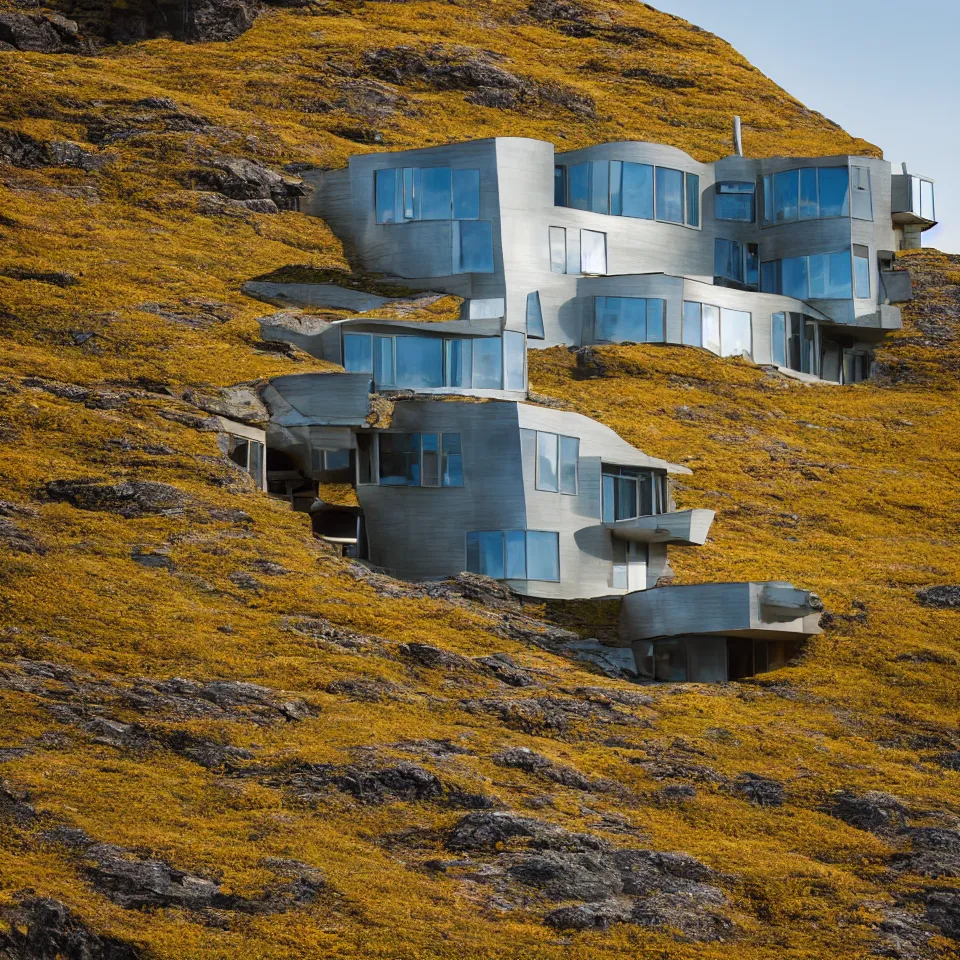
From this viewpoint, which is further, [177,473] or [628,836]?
[177,473]

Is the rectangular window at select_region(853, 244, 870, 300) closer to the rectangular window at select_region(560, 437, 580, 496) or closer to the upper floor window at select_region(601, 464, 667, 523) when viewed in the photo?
the upper floor window at select_region(601, 464, 667, 523)

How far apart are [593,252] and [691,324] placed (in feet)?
21.6

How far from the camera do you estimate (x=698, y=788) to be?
153 feet

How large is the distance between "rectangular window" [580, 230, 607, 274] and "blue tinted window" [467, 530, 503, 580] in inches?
1271

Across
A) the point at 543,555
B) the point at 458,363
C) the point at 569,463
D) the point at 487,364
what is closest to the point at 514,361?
the point at 487,364

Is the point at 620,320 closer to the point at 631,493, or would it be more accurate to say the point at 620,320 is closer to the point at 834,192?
the point at 834,192

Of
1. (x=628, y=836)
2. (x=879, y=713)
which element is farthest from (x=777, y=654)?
(x=628, y=836)

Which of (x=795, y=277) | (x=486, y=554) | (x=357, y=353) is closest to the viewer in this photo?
(x=486, y=554)

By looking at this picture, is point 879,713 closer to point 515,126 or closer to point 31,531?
point 31,531

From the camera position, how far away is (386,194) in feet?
307

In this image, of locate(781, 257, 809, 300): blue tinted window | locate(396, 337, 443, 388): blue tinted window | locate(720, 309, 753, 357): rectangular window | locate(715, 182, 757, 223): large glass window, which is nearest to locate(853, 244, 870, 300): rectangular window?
locate(781, 257, 809, 300): blue tinted window

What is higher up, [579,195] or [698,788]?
[579,195]

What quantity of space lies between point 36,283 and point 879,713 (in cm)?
4210

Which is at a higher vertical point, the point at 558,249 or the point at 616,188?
the point at 616,188
